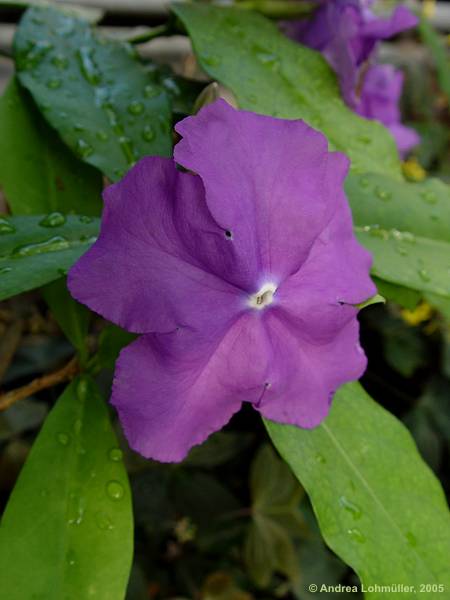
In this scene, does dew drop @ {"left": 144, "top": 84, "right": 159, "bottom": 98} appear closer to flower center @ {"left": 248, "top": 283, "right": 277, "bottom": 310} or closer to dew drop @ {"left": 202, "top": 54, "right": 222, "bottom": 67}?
dew drop @ {"left": 202, "top": 54, "right": 222, "bottom": 67}

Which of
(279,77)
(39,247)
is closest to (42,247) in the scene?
(39,247)

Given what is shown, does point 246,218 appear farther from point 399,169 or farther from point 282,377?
point 399,169

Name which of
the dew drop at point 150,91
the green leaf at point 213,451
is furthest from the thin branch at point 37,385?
the green leaf at point 213,451

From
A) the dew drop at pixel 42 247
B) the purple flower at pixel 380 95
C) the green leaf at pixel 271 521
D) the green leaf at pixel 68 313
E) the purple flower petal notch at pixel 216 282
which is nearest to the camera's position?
the purple flower petal notch at pixel 216 282

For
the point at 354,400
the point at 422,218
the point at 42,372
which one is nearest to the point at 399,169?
the point at 422,218

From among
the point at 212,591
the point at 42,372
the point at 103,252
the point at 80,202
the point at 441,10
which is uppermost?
the point at 103,252

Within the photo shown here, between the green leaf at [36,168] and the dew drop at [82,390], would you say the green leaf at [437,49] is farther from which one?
the dew drop at [82,390]

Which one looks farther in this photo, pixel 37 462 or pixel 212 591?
pixel 212 591
